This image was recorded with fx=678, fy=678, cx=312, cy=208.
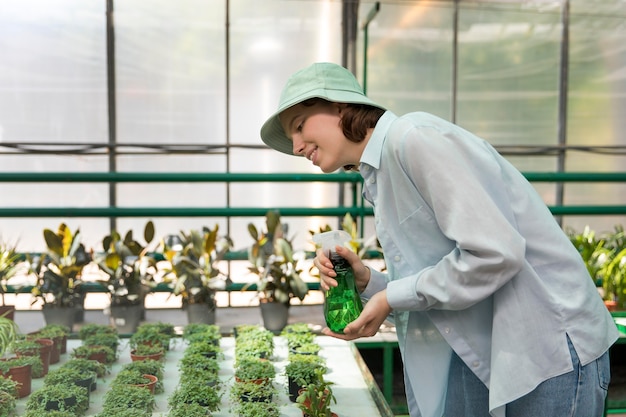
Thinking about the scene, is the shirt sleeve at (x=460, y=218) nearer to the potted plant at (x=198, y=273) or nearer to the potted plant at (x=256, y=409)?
the potted plant at (x=256, y=409)

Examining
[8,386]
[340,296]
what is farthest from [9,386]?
[340,296]

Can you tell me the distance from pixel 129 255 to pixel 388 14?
376 centimetres

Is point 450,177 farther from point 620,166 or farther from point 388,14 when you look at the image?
point 620,166

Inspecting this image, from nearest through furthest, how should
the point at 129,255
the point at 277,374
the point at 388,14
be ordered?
the point at 277,374
the point at 129,255
the point at 388,14

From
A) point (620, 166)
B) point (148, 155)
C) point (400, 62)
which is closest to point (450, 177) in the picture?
point (148, 155)

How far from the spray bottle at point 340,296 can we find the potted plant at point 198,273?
2292mm

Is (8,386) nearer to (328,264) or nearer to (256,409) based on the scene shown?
(256,409)

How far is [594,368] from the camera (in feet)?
4.05

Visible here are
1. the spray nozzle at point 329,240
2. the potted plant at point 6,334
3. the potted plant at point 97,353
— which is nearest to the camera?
the spray nozzle at point 329,240

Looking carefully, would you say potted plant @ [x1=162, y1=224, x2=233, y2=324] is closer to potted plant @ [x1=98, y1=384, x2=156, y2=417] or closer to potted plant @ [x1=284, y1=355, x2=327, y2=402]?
potted plant @ [x1=284, y1=355, x2=327, y2=402]

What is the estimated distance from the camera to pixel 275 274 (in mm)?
3684

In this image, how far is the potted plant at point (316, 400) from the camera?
183 centimetres

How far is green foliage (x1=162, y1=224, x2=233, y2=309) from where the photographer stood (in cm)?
366

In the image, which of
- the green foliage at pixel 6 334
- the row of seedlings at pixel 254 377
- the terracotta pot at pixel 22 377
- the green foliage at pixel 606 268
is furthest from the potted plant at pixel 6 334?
the green foliage at pixel 606 268
